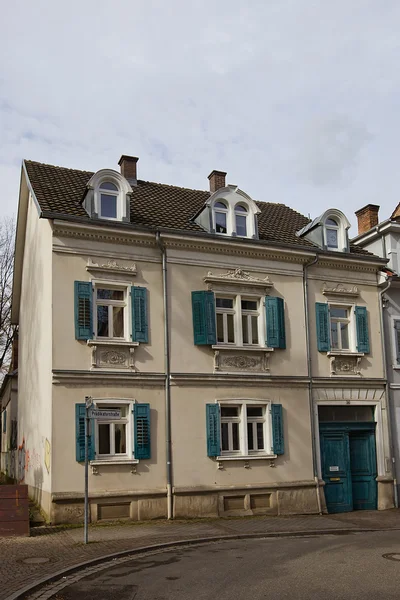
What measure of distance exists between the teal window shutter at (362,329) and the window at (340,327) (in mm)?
367

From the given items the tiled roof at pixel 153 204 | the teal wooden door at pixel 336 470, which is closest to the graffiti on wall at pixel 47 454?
the tiled roof at pixel 153 204

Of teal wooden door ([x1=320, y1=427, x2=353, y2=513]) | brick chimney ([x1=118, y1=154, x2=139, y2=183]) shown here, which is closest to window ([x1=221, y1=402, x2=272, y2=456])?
teal wooden door ([x1=320, y1=427, x2=353, y2=513])

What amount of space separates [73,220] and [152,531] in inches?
326

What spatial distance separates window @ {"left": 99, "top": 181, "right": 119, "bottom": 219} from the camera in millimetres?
19453

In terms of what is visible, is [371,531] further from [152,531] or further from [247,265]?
[247,265]

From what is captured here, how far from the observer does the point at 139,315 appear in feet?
62.0

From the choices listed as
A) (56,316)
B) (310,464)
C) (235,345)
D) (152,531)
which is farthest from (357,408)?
(56,316)

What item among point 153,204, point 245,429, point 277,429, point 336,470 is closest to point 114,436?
point 245,429

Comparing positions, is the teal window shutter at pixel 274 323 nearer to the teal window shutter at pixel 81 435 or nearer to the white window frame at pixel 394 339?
the white window frame at pixel 394 339

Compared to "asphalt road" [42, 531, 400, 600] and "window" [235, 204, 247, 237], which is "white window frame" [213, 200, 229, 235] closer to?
"window" [235, 204, 247, 237]

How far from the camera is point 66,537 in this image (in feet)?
49.8

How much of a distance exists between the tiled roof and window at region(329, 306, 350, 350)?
7.97ft

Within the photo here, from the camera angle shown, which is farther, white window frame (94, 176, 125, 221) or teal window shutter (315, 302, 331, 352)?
teal window shutter (315, 302, 331, 352)

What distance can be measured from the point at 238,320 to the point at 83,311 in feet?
15.7
